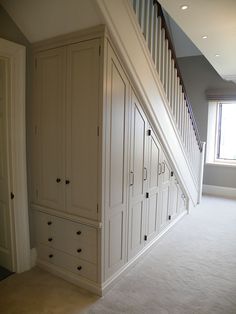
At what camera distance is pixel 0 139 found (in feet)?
8.55

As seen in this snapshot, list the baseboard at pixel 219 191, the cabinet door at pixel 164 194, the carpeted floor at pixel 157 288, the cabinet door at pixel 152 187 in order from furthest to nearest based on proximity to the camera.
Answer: the baseboard at pixel 219 191
the cabinet door at pixel 164 194
the cabinet door at pixel 152 187
the carpeted floor at pixel 157 288

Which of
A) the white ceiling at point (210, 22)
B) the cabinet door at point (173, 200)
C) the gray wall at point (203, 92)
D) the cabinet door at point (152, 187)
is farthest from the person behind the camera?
the gray wall at point (203, 92)

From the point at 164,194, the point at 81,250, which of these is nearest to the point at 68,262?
the point at 81,250

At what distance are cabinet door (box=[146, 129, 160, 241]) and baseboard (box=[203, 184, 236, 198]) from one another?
296cm

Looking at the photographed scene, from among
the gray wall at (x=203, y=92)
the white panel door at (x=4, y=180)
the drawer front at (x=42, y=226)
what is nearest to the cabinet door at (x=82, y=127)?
the drawer front at (x=42, y=226)

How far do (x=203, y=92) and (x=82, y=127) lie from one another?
13.7 ft

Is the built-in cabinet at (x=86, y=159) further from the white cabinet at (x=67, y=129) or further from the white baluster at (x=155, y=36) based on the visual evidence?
the white baluster at (x=155, y=36)

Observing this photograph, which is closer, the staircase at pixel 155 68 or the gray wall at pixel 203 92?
the staircase at pixel 155 68

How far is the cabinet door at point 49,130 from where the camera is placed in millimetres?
2412

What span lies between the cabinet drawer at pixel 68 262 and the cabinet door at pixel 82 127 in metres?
0.49

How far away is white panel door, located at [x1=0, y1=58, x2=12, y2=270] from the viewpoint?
2471 mm

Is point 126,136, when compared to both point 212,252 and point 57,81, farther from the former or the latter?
point 212,252

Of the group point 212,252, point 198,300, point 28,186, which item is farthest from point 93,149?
point 212,252

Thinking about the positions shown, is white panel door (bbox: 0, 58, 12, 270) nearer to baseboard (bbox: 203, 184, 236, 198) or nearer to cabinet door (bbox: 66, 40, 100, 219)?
cabinet door (bbox: 66, 40, 100, 219)
